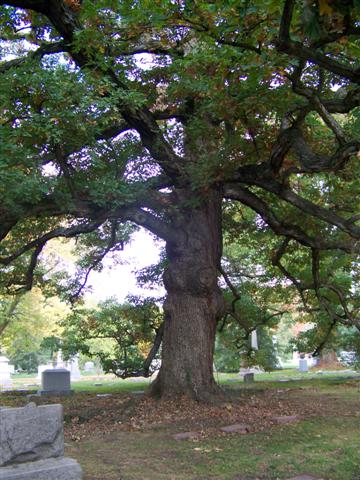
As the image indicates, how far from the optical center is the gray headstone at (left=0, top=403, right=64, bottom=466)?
4426mm

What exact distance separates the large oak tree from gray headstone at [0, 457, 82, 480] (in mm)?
4219

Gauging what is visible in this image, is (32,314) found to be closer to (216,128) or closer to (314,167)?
(216,128)

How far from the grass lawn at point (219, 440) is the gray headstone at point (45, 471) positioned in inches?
37.9

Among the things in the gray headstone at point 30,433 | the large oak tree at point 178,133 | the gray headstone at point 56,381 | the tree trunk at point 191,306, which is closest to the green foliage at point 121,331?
the gray headstone at point 56,381

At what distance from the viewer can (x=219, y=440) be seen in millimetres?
7211

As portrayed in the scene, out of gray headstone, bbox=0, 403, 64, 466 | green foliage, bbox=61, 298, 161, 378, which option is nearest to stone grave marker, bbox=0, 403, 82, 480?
gray headstone, bbox=0, 403, 64, 466

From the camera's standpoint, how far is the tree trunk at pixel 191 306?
34.1ft

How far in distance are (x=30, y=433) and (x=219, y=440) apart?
11.4 feet

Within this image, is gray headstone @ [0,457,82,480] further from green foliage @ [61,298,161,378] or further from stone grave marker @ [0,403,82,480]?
green foliage @ [61,298,161,378]

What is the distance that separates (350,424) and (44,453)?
5.42 meters

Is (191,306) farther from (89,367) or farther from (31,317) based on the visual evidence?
(89,367)

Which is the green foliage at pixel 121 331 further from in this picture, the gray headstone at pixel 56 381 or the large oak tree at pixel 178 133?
the large oak tree at pixel 178 133

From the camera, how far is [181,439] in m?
7.34

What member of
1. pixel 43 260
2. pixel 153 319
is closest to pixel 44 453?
pixel 153 319
